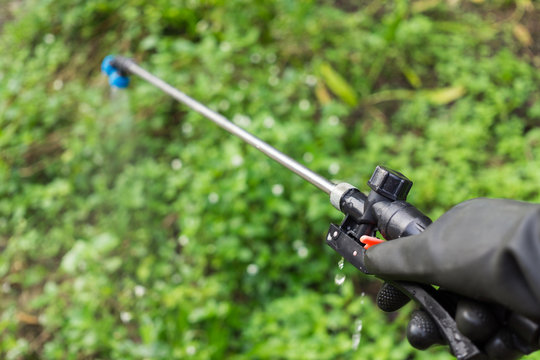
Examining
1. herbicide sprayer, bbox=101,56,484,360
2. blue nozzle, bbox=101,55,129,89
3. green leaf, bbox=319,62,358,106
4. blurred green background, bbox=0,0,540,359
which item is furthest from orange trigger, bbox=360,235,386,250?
green leaf, bbox=319,62,358,106

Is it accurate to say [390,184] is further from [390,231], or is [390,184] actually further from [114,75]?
[114,75]

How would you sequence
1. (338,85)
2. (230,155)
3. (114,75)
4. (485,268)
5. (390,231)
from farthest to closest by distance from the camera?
1. (338,85)
2. (230,155)
3. (114,75)
4. (390,231)
5. (485,268)

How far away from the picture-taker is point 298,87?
118 inches

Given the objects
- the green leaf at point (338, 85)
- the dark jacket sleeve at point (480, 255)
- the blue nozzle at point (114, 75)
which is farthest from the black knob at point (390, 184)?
the green leaf at point (338, 85)

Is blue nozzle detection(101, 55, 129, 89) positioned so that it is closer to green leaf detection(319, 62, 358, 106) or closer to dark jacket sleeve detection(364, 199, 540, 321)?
green leaf detection(319, 62, 358, 106)

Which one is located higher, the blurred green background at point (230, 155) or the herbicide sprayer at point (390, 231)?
the herbicide sprayer at point (390, 231)

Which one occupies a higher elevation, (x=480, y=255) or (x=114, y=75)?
(x=480, y=255)

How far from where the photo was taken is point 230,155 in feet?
7.60

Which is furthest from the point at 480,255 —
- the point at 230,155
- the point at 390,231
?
the point at 230,155

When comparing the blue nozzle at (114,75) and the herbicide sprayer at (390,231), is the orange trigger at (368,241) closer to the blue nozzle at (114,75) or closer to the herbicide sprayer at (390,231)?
the herbicide sprayer at (390,231)

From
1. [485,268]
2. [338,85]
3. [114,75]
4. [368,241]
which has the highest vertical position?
[485,268]

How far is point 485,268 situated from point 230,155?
5.75 ft

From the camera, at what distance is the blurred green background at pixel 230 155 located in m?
2.13

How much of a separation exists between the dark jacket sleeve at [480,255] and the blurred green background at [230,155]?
994mm
